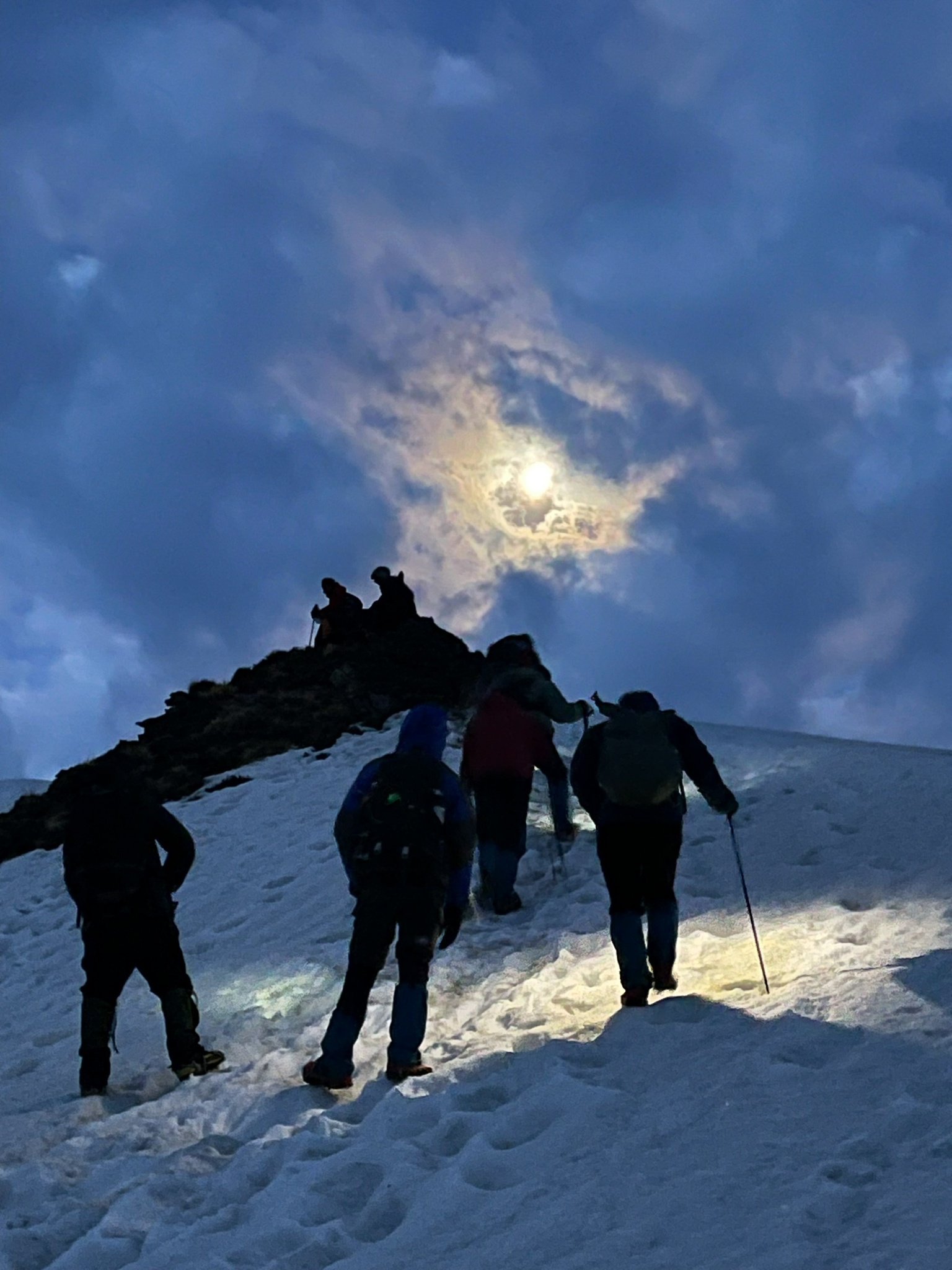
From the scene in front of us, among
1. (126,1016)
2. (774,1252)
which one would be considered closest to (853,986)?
(774,1252)

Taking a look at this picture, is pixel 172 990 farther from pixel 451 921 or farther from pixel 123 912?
pixel 451 921

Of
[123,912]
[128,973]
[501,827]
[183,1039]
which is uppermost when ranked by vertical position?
[501,827]

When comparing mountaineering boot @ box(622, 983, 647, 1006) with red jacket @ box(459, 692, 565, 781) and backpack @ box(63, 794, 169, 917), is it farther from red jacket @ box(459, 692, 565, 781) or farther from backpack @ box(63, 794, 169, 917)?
red jacket @ box(459, 692, 565, 781)

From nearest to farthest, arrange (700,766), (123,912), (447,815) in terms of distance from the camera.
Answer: (447,815)
(123,912)
(700,766)

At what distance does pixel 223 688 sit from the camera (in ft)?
78.8

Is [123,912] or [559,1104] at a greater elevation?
[123,912]

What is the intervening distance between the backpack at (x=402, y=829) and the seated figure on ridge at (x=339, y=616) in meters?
17.7

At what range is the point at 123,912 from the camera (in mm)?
6754

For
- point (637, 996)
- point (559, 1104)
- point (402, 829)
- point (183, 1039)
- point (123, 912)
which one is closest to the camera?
point (559, 1104)

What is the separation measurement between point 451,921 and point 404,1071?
0.83 metres

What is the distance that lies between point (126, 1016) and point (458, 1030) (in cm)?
330

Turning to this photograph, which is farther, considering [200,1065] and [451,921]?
[200,1065]

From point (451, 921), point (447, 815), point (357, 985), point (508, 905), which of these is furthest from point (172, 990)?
point (508, 905)

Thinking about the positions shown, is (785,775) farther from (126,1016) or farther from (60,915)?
(60,915)
